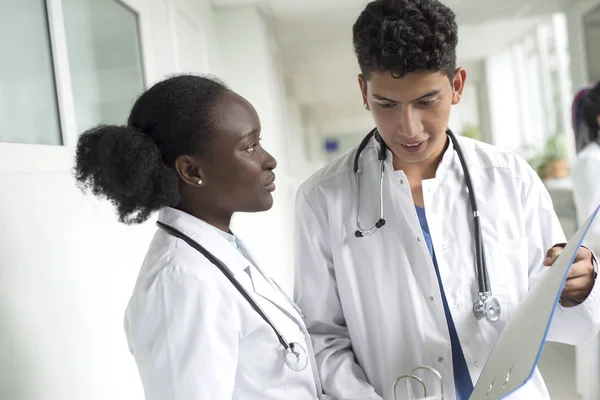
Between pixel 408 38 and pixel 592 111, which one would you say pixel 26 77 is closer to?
pixel 408 38

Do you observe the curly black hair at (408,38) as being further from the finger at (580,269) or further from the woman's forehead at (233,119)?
the finger at (580,269)

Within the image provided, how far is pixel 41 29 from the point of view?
1.58 metres

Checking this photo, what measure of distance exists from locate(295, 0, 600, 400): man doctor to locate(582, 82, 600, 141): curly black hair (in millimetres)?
1586

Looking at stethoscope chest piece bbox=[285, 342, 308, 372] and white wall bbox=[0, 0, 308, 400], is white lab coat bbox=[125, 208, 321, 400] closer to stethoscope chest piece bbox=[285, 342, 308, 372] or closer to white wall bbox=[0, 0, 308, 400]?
stethoscope chest piece bbox=[285, 342, 308, 372]

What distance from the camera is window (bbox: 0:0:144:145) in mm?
1394

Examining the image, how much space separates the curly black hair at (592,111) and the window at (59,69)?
2002mm

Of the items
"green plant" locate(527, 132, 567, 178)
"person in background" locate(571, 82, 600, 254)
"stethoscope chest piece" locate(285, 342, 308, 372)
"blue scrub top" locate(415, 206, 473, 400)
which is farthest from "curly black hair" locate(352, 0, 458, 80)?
"green plant" locate(527, 132, 567, 178)

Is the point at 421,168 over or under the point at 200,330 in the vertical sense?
over

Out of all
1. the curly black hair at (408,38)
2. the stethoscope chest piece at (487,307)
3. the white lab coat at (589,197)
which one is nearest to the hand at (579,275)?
the stethoscope chest piece at (487,307)

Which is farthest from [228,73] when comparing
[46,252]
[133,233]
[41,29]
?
[46,252]

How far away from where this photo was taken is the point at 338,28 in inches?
227

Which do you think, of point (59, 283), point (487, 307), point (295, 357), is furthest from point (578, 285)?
point (59, 283)

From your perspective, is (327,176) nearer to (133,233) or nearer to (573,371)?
(133,233)

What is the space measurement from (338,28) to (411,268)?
16.1ft
